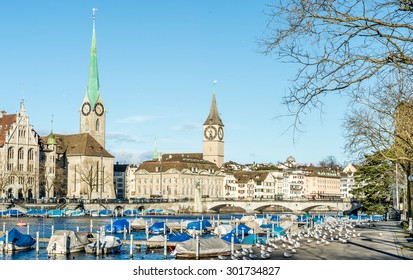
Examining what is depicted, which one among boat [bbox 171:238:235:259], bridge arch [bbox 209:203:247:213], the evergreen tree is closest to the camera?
boat [bbox 171:238:235:259]

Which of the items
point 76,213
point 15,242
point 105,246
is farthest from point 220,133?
point 105,246

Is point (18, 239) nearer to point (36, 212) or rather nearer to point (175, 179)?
point (36, 212)

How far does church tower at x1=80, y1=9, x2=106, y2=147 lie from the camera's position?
433 ft

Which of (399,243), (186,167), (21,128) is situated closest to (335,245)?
(399,243)

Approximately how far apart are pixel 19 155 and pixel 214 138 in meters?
70.9

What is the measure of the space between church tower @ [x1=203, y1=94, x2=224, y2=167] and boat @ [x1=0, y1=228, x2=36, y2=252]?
12762 centimetres

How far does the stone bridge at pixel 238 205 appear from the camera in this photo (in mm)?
98375

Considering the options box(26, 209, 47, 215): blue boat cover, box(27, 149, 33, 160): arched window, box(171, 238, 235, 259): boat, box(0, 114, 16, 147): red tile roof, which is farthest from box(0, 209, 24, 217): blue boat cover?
box(171, 238, 235, 259): boat

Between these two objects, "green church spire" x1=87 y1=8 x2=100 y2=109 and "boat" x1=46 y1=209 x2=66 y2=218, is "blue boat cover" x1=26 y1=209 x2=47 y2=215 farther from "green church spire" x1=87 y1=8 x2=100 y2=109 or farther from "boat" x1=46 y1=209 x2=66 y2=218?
"green church spire" x1=87 y1=8 x2=100 y2=109

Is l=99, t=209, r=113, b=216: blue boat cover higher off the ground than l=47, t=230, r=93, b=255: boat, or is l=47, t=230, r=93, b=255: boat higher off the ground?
l=47, t=230, r=93, b=255: boat

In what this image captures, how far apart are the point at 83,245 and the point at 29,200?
59.5 meters

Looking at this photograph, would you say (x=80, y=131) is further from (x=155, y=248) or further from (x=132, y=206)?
(x=155, y=248)

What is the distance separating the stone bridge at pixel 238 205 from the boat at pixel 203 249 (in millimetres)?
67434

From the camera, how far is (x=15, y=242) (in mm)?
35500
